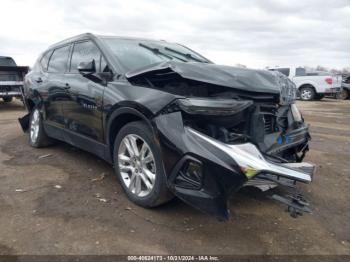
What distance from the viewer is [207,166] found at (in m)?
2.62

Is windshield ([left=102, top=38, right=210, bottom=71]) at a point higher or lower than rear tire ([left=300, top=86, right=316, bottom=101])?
higher

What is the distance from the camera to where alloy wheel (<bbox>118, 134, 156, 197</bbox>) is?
3176 mm

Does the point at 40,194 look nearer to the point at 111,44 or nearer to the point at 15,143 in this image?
the point at 111,44

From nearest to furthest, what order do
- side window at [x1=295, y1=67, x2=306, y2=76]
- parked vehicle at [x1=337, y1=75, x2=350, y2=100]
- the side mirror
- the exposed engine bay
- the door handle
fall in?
the exposed engine bay, the side mirror, the door handle, side window at [x1=295, y1=67, x2=306, y2=76], parked vehicle at [x1=337, y1=75, x2=350, y2=100]

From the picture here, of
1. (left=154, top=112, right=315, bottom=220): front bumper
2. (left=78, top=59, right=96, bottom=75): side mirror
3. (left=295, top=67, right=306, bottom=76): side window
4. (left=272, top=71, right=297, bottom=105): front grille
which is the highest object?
(left=295, top=67, right=306, bottom=76): side window

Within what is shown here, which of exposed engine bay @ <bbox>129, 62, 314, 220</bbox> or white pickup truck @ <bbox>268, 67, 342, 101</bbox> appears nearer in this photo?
exposed engine bay @ <bbox>129, 62, 314, 220</bbox>

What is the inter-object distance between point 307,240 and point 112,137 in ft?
7.08

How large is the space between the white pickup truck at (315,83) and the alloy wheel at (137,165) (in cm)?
1520

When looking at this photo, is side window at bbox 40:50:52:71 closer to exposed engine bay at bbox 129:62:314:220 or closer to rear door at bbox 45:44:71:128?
rear door at bbox 45:44:71:128

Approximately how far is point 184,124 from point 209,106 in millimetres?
259

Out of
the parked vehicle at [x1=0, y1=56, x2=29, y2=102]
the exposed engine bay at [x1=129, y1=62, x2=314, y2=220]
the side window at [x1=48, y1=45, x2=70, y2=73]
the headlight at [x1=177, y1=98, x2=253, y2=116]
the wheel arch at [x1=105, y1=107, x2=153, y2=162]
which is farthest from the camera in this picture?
the parked vehicle at [x1=0, y1=56, x2=29, y2=102]

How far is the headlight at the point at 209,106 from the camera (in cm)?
280

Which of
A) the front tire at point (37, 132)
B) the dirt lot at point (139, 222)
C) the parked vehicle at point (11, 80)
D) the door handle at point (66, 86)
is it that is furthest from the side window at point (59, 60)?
the parked vehicle at point (11, 80)

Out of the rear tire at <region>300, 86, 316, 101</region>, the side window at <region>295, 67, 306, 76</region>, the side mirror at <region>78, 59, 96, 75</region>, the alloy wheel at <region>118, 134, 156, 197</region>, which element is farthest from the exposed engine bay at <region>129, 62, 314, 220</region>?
the side window at <region>295, 67, 306, 76</region>
